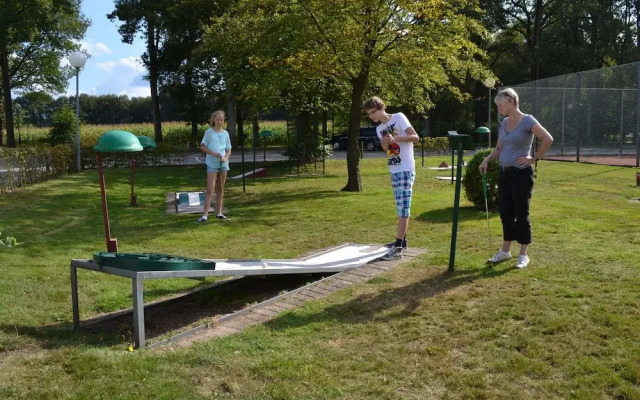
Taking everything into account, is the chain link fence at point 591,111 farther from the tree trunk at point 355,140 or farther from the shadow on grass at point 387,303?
the shadow on grass at point 387,303

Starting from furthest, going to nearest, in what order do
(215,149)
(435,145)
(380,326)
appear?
1. (435,145)
2. (215,149)
3. (380,326)

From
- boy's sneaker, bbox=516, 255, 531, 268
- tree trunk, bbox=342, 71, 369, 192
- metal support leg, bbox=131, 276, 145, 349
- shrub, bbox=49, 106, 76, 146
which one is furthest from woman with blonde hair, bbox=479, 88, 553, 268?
shrub, bbox=49, 106, 76, 146

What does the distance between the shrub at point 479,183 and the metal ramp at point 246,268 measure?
314cm

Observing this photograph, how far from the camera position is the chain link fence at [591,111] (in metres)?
20.1

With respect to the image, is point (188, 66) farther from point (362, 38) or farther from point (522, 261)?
point (522, 261)

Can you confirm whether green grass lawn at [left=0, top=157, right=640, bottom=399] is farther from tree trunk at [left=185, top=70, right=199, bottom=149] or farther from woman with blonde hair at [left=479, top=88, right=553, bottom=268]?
tree trunk at [left=185, top=70, right=199, bottom=149]

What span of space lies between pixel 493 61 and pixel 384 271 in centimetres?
4545

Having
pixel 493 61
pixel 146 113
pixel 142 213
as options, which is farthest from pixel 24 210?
pixel 146 113

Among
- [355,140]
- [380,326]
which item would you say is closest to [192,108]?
[355,140]

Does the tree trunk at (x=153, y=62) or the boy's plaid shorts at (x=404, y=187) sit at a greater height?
the tree trunk at (x=153, y=62)

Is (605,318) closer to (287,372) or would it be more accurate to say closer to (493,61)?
(287,372)

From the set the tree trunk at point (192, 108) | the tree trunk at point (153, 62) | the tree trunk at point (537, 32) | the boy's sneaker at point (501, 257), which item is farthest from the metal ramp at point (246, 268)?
the tree trunk at point (537, 32)

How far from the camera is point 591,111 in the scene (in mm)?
21359

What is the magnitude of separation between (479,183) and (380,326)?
19.0 feet
